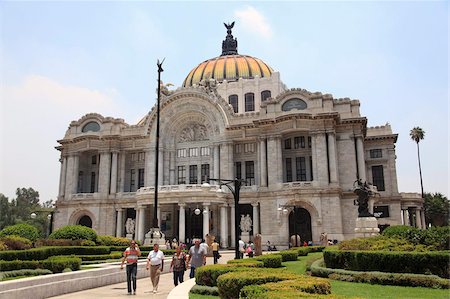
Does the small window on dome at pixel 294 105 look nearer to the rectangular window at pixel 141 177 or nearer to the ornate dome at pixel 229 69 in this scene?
the ornate dome at pixel 229 69

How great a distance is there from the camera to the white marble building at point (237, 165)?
47219 mm

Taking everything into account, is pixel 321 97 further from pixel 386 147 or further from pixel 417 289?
pixel 417 289

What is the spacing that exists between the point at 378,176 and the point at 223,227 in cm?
2339

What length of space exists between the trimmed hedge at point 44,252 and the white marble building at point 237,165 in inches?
740

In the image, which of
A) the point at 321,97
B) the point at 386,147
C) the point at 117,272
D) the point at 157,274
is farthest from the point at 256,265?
the point at 386,147

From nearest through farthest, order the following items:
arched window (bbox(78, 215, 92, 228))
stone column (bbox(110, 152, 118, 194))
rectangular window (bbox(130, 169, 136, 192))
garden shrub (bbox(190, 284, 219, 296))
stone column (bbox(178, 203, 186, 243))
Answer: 1. garden shrub (bbox(190, 284, 219, 296))
2. stone column (bbox(178, 203, 186, 243))
3. stone column (bbox(110, 152, 118, 194))
4. rectangular window (bbox(130, 169, 136, 192))
5. arched window (bbox(78, 215, 92, 228))

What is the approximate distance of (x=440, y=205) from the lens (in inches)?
3113

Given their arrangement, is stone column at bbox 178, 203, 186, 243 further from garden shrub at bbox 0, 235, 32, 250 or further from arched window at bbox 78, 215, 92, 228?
garden shrub at bbox 0, 235, 32, 250

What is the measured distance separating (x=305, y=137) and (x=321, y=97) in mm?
5625

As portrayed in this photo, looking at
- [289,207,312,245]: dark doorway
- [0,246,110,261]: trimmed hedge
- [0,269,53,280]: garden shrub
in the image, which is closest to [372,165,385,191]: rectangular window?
[289,207,312,245]: dark doorway

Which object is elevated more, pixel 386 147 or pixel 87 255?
pixel 386 147

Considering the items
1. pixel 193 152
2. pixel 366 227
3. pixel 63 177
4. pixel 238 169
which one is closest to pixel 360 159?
pixel 238 169

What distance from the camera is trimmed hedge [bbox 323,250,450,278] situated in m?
14.4

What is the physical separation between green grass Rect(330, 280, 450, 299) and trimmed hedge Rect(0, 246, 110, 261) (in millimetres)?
15668
